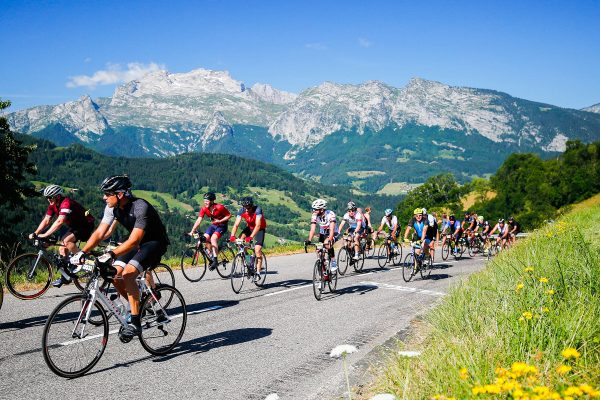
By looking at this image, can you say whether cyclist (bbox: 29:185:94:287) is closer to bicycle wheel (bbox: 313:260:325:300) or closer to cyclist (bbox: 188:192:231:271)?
cyclist (bbox: 188:192:231:271)

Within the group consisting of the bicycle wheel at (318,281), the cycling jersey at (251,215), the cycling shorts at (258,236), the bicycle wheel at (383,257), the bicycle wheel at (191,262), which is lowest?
the bicycle wheel at (383,257)

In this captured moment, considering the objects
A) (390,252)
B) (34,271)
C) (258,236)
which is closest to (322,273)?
(258,236)

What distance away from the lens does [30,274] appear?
10.5 m

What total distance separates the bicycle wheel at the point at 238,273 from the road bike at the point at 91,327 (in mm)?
4503

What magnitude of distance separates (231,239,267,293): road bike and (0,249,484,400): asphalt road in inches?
12.6

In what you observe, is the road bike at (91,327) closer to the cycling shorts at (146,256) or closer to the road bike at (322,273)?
the cycling shorts at (146,256)

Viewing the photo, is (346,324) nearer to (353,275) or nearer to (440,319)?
(440,319)

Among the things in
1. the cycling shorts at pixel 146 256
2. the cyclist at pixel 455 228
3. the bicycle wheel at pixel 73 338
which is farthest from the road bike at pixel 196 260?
the cyclist at pixel 455 228

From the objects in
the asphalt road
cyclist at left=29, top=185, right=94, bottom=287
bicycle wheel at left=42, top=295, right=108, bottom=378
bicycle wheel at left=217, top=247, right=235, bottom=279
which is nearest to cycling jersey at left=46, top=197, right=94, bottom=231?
cyclist at left=29, top=185, right=94, bottom=287

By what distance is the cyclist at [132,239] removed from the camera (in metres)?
6.13

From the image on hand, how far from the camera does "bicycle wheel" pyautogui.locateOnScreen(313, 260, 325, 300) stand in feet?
35.7

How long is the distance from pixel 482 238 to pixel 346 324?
22022 millimetres

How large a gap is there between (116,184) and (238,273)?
5.84 metres

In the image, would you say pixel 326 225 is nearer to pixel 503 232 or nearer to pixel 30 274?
pixel 30 274
